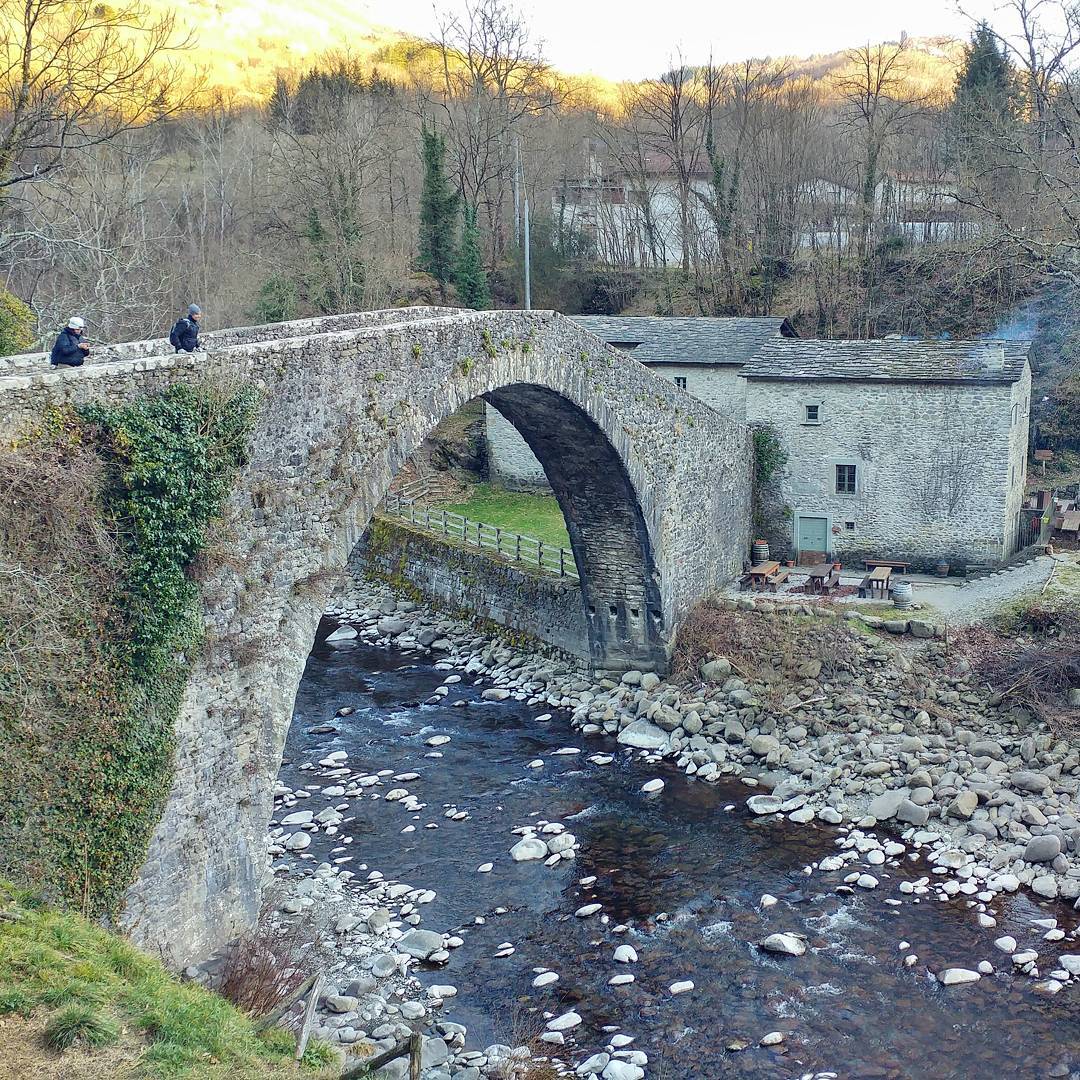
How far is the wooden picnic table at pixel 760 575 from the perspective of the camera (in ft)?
79.0

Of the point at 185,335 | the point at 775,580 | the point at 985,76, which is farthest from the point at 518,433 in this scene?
the point at 985,76

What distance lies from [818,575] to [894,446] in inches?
133

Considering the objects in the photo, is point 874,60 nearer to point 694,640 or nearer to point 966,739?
point 694,640

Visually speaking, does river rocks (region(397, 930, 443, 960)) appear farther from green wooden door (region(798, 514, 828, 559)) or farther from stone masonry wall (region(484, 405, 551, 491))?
stone masonry wall (region(484, 405, 551, 491))

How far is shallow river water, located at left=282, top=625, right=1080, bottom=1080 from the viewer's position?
11.7 meters

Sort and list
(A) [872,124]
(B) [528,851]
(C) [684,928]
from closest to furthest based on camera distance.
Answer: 1. (C) [684,928]
2. (B) [528,851]
3. (A) [872,124]

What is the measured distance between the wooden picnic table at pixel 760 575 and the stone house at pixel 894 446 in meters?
1.58

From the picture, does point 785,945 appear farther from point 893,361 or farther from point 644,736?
point 893,361

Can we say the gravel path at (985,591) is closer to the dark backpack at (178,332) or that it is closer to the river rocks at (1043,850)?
the river rocks at (1043,850)

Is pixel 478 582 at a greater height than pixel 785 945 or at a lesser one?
greater

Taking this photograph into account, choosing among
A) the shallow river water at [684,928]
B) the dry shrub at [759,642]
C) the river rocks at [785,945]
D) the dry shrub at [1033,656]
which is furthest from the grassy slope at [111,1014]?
the dry shrub at [1033,656]

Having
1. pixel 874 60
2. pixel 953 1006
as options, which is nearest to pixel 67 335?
pixel 953 1006

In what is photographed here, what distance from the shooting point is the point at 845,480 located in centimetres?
2492

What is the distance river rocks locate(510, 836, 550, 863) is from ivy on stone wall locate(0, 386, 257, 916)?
6.06 metres
